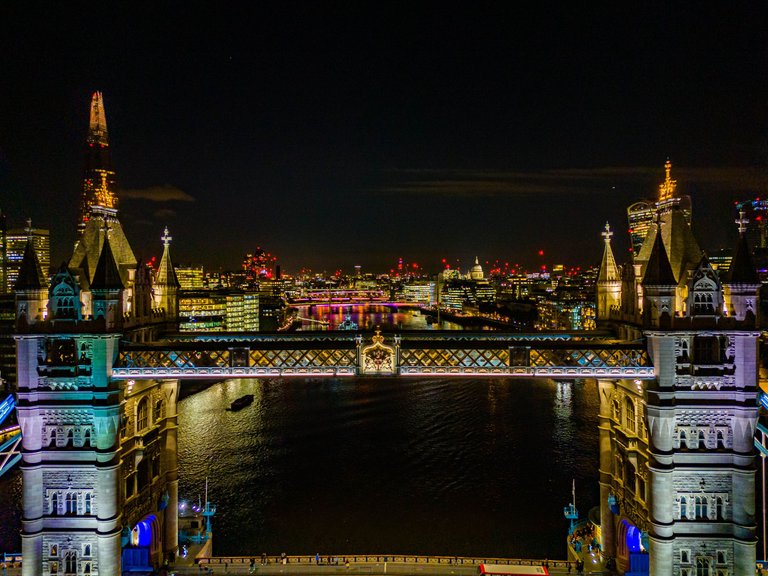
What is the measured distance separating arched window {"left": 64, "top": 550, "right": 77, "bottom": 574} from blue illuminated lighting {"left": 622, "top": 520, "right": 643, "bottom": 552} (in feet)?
Answer: 71.2

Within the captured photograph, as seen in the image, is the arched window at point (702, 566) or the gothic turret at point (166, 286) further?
the gothic turret at point (166, 286)

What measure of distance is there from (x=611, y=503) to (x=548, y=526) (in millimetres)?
14598

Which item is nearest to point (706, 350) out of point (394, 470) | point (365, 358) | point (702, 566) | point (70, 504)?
point (702, 566)

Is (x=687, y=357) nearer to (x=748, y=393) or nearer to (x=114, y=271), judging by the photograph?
(x=748, y=393)

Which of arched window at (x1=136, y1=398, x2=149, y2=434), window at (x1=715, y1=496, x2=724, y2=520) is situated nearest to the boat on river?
arched window at (x1=136, y1=398, x2=149, y2=434)

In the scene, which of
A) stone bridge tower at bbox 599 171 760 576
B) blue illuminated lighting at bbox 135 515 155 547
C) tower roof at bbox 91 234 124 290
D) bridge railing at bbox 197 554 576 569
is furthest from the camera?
bridge railing at bbox 197 554 576 569

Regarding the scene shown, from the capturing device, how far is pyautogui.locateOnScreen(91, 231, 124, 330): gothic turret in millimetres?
19516

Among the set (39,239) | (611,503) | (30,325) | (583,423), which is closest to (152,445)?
(30,325)

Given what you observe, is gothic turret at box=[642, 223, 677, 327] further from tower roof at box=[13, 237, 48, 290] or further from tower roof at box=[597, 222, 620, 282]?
tower roof at box=[13, 237, 48, 290]

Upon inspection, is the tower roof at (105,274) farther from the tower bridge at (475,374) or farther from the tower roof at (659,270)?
the tower roof at (659,270)

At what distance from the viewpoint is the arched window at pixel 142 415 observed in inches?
880

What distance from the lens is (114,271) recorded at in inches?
787

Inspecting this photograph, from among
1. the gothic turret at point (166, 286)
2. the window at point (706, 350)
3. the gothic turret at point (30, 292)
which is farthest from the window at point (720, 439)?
the gothic turret at point (30, 292)

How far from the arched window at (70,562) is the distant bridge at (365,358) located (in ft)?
22.4
